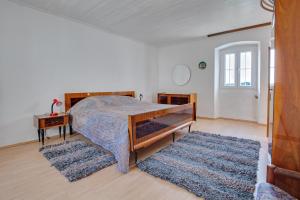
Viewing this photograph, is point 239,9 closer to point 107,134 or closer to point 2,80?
point 107,134

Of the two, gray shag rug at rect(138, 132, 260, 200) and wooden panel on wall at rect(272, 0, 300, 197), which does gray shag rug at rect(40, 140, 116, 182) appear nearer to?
gray shag rug at rect(138, 132, 260, 200)

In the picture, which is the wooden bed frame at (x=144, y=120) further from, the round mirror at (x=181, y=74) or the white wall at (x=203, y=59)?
the round mirror at (x=181, y=74)

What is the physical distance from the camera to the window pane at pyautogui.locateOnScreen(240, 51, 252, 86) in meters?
4.88

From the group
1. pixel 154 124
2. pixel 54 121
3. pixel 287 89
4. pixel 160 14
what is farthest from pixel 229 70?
pixel 54 121

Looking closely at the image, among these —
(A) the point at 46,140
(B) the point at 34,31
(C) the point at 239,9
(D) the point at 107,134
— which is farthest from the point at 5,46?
(C) the point at 239,9

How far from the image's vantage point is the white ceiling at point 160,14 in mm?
2982

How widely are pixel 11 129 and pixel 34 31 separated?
1927 mm

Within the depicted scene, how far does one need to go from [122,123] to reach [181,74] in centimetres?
416

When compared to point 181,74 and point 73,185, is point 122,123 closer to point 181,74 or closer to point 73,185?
point 73,185

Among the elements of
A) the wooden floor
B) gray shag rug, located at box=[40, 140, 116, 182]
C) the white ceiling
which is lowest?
the wooden floor

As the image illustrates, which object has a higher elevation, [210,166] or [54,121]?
[54,121]

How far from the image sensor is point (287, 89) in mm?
877

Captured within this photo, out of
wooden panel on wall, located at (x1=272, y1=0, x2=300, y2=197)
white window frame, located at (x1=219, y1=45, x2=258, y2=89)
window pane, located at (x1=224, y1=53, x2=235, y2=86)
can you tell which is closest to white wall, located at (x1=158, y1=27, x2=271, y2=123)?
white window frame, located at (x1=219, y1=45, x2=258, y2=89)

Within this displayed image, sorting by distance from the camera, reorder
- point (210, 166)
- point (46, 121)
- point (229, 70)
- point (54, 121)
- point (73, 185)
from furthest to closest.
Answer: point (229, 70) < point (54, 121) < point (46, 121) < point (210, 166) < point (73, 185)
